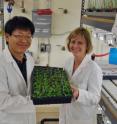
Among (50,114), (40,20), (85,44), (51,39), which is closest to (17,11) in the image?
(40,20)

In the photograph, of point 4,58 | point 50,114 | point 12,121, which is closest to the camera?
point 4,58

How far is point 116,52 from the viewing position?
2.94 meters

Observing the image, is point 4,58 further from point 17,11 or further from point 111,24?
point 17,11

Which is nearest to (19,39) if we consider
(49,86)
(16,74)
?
(16,74)

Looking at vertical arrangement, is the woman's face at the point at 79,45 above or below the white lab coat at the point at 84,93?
above

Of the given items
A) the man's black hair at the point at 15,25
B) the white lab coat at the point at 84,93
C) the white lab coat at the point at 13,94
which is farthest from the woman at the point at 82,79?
the man's black hair at the point at 15,25

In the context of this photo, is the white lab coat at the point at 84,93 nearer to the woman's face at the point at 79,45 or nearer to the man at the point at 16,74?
the woman's face at the point at 79,45

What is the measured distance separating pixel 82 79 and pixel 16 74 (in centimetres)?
46

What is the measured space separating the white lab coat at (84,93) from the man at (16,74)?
31 cm

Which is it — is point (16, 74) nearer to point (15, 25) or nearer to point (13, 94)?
point (13, 94)

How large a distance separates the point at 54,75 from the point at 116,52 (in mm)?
1318

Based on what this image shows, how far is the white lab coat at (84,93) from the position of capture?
1.71m

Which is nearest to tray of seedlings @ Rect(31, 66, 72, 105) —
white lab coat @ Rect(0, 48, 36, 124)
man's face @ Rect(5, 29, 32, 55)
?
white lab coat @ Rect(0, 48, 36, 124)

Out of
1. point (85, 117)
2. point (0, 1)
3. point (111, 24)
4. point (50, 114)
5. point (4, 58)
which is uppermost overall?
point (0, 1)
